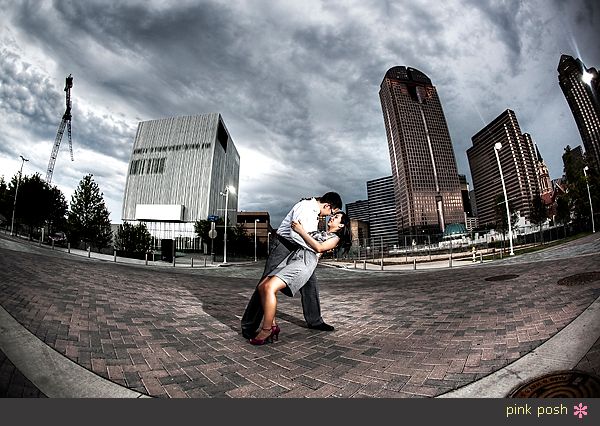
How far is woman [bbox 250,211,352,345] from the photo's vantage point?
8.89 ft

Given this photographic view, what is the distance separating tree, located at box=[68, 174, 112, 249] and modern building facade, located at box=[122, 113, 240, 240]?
1399 inches

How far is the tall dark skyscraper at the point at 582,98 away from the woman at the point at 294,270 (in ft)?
11.2

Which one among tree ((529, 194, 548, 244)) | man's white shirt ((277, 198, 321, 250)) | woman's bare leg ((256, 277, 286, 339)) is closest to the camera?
woman's bare leg ((256, 277, 286, 339))

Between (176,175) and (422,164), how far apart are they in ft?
442

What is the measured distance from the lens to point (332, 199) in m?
3.25

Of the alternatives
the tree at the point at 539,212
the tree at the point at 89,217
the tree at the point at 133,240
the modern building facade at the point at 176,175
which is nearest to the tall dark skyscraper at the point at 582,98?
the tree at the point at 539,212

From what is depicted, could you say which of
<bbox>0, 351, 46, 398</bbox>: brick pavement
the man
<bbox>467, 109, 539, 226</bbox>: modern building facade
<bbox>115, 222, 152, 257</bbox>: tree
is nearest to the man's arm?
the man

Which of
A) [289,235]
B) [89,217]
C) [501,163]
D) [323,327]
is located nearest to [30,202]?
[289,235]

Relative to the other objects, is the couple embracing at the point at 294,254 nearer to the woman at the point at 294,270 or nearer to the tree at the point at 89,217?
the woman at the point at 294,270

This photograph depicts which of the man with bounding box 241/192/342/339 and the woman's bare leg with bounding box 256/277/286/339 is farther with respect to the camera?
the man with bounding box 241/192/342/339

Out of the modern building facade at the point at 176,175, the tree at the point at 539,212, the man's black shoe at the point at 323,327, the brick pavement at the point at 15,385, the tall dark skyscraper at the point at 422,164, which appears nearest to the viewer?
the brick pavement at the point at 15,385

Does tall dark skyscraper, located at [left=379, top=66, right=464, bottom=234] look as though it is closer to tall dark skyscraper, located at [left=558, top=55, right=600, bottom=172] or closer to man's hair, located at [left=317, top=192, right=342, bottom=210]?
tall dark skyscraper, located at [left=558, top=55, right=600, bottom=172]

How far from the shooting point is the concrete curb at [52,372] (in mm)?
1605
